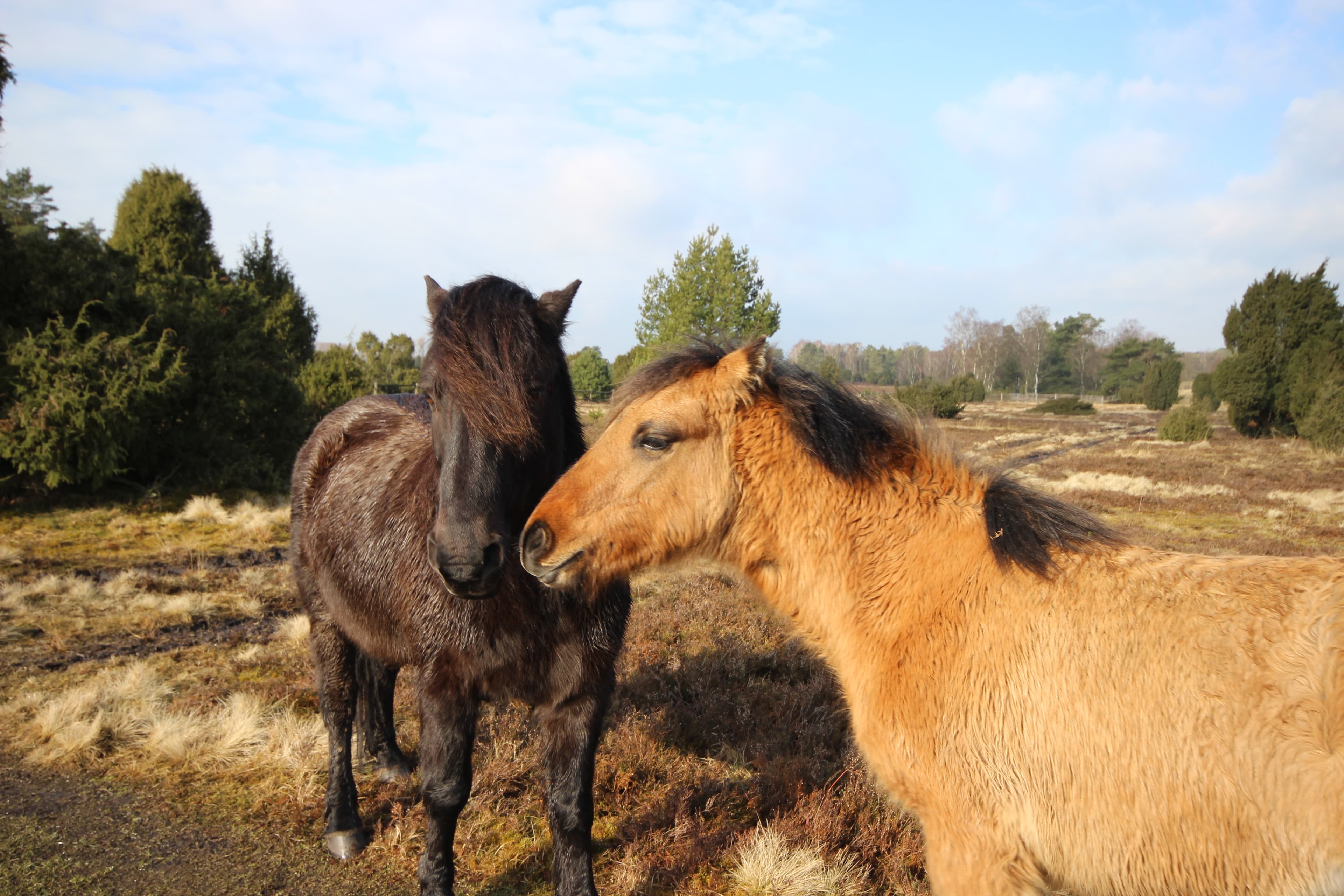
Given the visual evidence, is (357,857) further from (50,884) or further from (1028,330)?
(1028,330)

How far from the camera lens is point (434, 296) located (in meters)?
3.41

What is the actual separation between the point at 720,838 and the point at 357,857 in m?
2.10

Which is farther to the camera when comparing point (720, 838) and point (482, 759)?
point (482, 759)

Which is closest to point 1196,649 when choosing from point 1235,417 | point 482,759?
point 482,759

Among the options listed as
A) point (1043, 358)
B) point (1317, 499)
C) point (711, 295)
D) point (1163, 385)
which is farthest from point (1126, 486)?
point (1043, 358)

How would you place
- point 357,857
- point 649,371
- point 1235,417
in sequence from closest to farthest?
point 649,371, point 357,857, point 1235,417

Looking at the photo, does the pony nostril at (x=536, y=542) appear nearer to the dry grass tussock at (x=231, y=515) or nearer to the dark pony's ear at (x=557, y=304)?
the dark pony's ear at (x=557, y=304)

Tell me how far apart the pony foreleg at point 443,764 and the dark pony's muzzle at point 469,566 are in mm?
694

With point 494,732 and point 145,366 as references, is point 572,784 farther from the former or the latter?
point 145,366

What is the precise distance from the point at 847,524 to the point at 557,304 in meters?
1.75

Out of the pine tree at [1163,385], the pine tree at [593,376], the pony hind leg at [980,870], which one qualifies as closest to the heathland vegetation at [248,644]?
the pony hind leg at [980,870]

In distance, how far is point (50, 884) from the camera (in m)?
3.48

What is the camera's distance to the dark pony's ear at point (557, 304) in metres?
3.34

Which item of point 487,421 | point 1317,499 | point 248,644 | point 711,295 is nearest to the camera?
point 487,421
